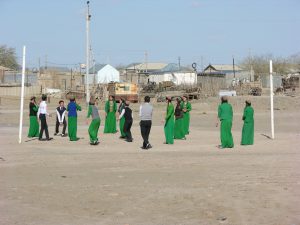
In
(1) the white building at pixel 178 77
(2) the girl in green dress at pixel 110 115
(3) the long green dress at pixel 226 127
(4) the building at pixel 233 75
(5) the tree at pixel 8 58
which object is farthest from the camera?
(5) the tree at pixel 8 58

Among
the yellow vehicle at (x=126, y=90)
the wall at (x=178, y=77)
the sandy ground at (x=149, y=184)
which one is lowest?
the sandy ground at (x=149, y=184)

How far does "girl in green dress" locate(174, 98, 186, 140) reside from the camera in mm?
20092

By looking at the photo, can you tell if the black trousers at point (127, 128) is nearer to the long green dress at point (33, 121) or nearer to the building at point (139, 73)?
the long green dress at point (33, 121)

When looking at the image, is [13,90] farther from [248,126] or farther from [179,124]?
[248,126]

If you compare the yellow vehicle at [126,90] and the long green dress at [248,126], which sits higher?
the yellow vehicle at [126,90]

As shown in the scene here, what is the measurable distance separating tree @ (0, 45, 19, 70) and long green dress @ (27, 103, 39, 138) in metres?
83.8

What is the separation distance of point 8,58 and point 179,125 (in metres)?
89.7

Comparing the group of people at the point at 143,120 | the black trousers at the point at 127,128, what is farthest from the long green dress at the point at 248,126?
the black trousers at the point at 127,128

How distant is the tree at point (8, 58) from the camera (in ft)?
337

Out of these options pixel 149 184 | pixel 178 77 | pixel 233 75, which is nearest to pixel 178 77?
pixel 178 77

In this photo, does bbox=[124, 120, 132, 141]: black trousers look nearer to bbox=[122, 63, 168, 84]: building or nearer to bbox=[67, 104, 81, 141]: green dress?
bbox=[67, 104, 81, 141]: green dress

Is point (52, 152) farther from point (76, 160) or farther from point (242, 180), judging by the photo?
point (242, 180)

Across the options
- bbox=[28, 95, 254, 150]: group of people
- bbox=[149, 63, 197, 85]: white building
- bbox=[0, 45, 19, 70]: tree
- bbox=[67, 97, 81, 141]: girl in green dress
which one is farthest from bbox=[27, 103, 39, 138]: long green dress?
bbox=[0, 45, 19, 70]: tree

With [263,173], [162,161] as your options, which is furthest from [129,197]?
[162,161]
